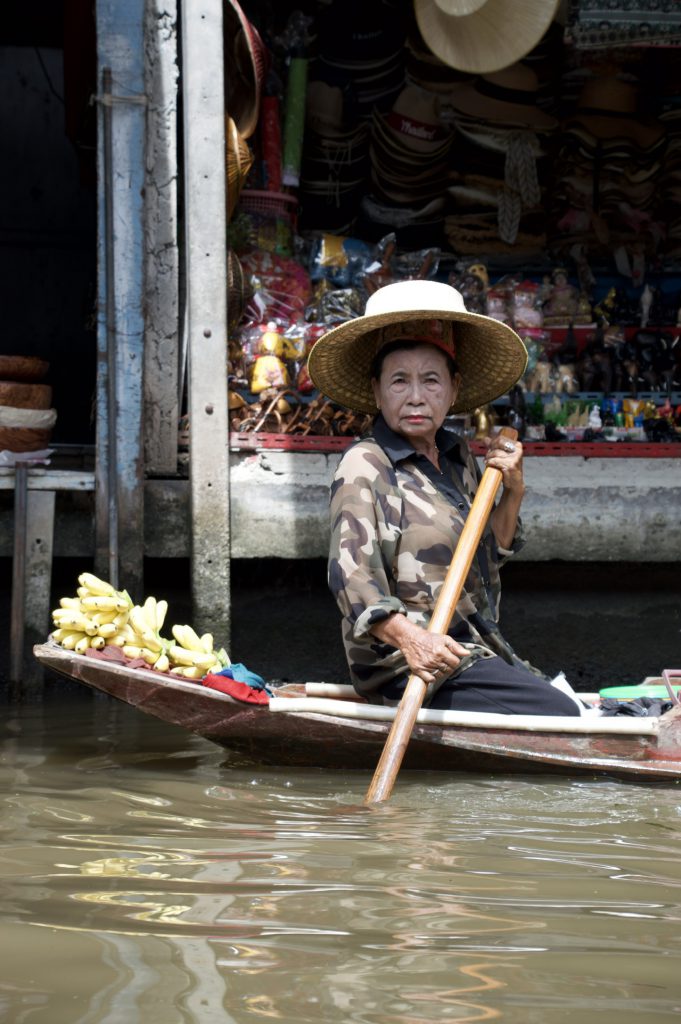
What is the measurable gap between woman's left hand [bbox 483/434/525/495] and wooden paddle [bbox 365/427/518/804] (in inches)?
1.8

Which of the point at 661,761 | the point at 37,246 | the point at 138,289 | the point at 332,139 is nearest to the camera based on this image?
the point at 661,761

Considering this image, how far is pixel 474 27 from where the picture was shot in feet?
19.2

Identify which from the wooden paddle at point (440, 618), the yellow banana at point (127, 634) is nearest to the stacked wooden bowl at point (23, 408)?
the yellow banana at point (127, 634)

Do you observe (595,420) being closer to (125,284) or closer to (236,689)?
(125,284)

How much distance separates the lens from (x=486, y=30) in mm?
5859

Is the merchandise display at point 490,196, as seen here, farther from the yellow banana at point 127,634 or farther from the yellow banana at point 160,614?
the yellow banana at point 127,634

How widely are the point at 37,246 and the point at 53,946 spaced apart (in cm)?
787

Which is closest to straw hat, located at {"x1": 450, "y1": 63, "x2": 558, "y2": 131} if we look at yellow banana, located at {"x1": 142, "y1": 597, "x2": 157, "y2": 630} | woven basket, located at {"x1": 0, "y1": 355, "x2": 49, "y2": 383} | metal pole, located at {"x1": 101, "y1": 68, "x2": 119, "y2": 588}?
metal pole, located at {"x1": 101, "y1": 68, "x2": 119, "y2": 588}

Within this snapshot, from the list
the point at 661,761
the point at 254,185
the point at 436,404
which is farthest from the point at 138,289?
the point at 661,761

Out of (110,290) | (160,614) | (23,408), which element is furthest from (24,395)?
(160,614)

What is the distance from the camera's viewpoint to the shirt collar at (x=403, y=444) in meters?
3.85

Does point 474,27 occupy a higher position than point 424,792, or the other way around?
point 474,27

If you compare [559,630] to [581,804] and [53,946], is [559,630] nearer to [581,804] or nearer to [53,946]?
[581,804]

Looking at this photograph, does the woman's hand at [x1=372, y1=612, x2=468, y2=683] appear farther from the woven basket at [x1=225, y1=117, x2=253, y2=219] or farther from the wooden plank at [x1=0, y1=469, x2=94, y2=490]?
the woven basket at [x1=225, y1=117, x2=253, y2=219]
